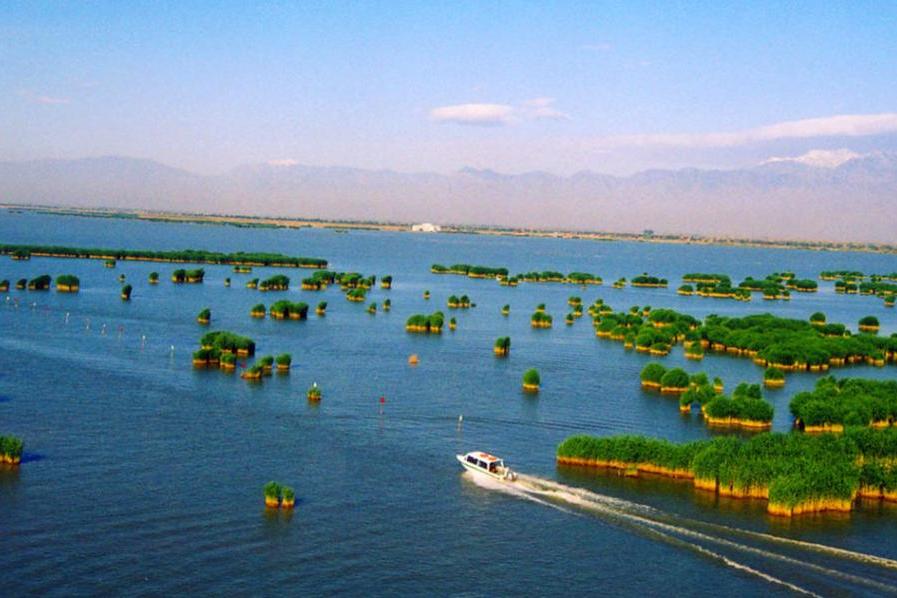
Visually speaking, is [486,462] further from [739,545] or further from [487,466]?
[739,545]

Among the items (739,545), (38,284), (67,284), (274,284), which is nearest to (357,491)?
(739,545)

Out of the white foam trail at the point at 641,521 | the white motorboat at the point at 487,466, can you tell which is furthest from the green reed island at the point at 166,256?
the white foam trail at the point at 641,521

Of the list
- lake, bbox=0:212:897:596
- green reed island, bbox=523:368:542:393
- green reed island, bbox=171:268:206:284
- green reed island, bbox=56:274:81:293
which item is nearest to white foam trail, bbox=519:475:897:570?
lake, bbox=0:212:897:596

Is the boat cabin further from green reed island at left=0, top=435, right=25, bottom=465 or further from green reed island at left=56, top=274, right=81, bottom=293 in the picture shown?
green reed island at left=56, top=274, right=81, bottom=293

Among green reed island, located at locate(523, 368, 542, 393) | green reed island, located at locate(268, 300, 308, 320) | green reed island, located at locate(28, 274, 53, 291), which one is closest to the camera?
green reed island, located at locate(523, 368, 542, 393)

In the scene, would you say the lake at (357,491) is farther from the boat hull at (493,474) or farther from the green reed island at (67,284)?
the green reed island at (67,284)

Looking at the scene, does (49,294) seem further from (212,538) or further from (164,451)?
(212,538)
